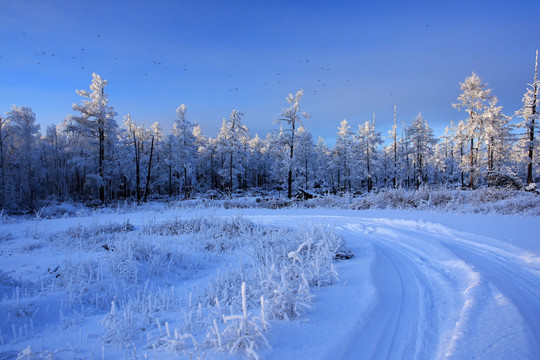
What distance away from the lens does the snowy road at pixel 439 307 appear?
192 centimetres

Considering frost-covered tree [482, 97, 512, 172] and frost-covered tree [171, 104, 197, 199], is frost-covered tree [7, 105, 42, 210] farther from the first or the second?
frost-covered tree [482, 97, 512, 172]

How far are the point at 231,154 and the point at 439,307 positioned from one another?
39.5 m

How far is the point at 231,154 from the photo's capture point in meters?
40.9

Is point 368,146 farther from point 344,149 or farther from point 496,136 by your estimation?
point 496,136

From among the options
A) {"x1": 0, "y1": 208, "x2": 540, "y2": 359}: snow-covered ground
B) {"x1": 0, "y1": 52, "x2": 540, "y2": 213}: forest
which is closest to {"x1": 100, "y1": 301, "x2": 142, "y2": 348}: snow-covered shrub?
{"x1": 0, "y1": 208, "x2": 540, "y2": 359}: snow-covered ground

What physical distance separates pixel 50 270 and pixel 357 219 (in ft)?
28.8

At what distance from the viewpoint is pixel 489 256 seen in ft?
13.8

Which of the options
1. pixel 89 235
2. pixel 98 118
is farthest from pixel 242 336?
pixel 98 118

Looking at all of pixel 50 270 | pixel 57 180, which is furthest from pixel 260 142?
pixel 50 270

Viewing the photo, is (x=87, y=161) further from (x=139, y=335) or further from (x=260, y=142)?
(x=260, y=142)

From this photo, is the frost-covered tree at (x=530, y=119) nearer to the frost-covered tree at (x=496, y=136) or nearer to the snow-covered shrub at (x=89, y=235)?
the frost-covered tree at (x=496, y=136)

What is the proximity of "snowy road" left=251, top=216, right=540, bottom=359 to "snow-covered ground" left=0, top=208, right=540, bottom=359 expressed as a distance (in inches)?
0.5

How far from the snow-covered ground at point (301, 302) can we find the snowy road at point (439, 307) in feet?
0.04

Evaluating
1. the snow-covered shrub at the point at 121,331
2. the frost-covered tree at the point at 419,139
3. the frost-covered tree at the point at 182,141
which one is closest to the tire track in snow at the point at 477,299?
the snow-covered shrub at the point at 121,331
